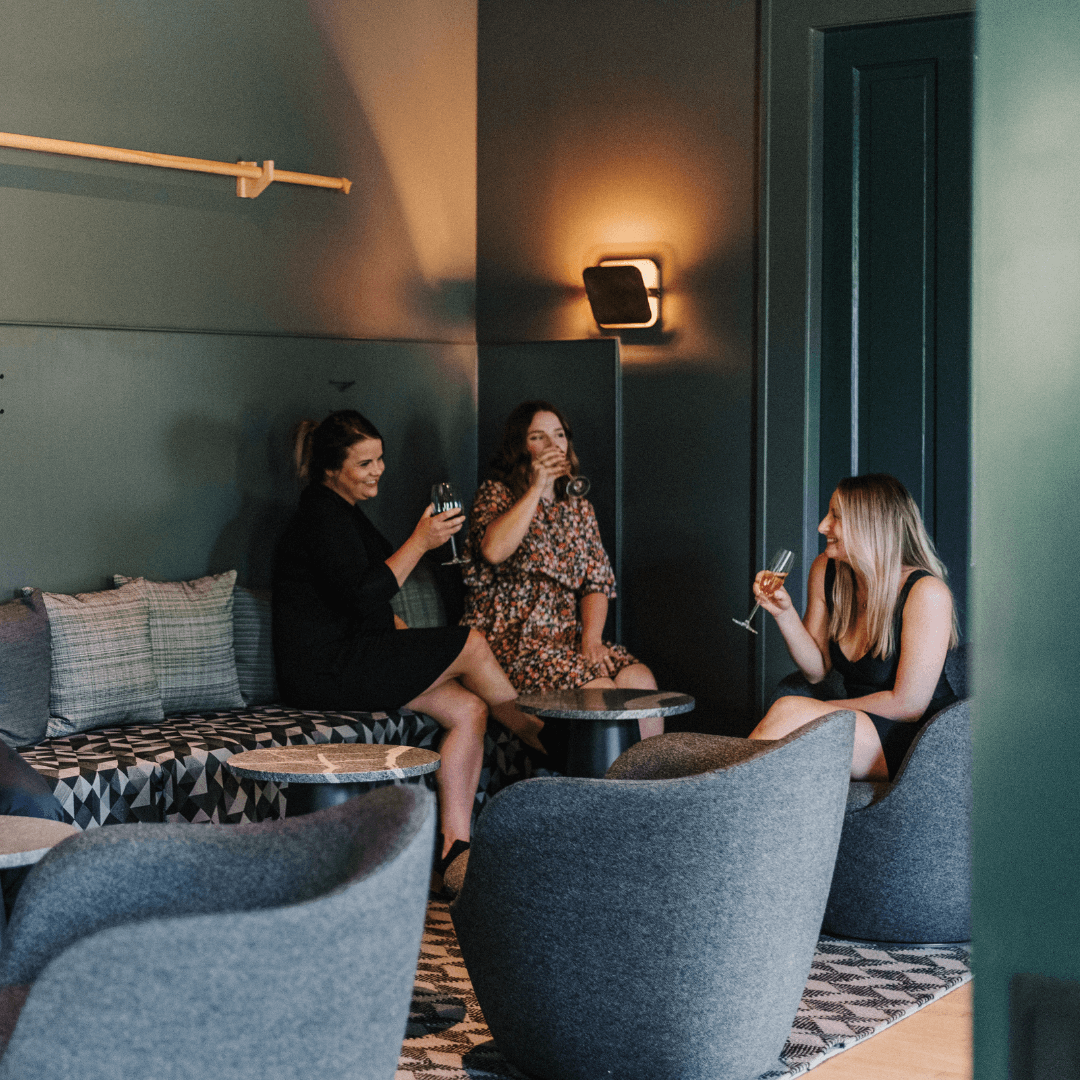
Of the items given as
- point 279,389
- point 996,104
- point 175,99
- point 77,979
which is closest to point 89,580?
point 279,389

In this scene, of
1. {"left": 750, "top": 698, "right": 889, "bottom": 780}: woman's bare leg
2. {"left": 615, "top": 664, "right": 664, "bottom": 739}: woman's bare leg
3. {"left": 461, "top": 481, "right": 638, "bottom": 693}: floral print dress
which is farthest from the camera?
{"left": 461, "top": 481, "right": 638, "bottom": 693}: floral print dress

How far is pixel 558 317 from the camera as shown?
560cm

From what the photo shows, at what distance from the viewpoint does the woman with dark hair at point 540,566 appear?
484cm

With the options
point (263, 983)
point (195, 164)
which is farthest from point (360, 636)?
point (263, 983)

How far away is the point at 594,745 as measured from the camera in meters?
4.07

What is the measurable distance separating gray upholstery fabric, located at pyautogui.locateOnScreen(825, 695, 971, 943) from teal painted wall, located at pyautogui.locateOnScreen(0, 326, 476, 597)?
2232 mm

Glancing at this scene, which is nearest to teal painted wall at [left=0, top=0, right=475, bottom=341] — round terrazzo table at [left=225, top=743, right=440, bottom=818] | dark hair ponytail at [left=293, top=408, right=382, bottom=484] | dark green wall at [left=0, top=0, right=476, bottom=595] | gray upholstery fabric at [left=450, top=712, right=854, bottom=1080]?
dark green wall at [left=0, top=0, right=476, bottom=595]

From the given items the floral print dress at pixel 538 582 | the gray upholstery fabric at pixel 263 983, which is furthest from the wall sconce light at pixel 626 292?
the gray upholstery fabric at pixel 263 983

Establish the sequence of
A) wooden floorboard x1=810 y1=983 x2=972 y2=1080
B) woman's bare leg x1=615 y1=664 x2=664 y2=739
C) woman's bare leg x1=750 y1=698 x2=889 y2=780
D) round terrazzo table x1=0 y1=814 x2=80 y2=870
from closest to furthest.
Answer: round terrazzo table x1=0 y1=814 x2=80 y2=870
wooden floorboard x1=810 y1=983 x2=972 y2=1080
woman's bare leg x1=750 y1=698 x2=889 y2=780
woman's bare leg x1=615 y1=664 x2=664 y2=739

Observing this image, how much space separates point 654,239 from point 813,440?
3.31 feet

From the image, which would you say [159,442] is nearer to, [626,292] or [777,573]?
[626,292]

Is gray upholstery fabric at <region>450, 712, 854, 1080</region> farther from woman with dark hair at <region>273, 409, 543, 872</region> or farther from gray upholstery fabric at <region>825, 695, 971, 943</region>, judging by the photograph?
woman with dark hair at <region>273, 409, 543, 872</region>

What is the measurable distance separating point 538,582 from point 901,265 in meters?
1.67

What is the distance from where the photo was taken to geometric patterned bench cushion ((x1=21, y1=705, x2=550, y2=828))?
355cm
